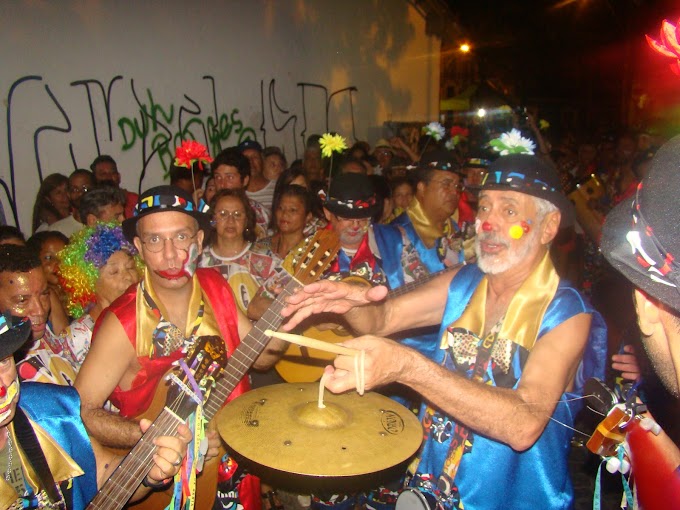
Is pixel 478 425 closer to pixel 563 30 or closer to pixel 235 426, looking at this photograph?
pixel 235 426

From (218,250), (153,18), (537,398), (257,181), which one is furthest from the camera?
(153,18)

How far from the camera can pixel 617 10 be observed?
29609 mm

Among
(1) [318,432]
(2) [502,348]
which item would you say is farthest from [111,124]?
(1) [318,432]

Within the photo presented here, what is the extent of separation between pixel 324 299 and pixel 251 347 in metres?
0.65

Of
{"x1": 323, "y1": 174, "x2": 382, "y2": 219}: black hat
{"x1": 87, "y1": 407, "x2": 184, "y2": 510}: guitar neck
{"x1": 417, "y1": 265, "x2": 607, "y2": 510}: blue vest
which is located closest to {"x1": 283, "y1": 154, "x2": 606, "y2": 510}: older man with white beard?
{"x1": 417, "y1": 265, "x2": 607, "y2": 510}: blue vest

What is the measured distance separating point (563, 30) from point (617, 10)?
2901 millimetres

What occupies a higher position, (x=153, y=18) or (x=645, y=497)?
(x=153, y=18)

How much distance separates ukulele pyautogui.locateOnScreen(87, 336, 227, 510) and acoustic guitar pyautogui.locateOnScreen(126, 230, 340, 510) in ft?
0.61

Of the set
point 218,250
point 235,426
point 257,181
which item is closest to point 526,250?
point 235,426

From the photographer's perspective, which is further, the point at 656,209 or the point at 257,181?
the point at 257,181

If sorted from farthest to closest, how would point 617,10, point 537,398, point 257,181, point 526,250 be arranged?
point 617,10
point 257,181
point 526,250
point 537,398

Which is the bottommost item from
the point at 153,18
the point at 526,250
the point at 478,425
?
the point at 478,425

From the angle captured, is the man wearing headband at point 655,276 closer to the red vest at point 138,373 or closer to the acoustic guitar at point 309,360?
the red vest at point 138,373

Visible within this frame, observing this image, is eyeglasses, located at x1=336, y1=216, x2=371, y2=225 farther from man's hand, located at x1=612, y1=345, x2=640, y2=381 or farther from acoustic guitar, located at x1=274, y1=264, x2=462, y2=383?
man's hand, located at x1=612, y1=345, x2=640, y2=381
